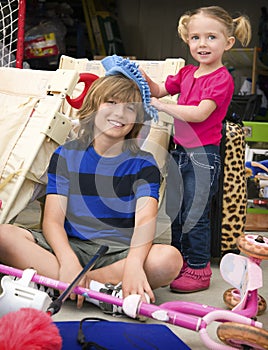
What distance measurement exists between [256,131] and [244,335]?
180 cm

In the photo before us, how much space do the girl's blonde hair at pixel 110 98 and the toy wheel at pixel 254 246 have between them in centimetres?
38

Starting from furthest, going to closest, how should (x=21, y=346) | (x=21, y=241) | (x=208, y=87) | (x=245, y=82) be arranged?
(x=245, y=82) < (x=208, y=87) < (x=21, y=241) < (x=21, y=346)

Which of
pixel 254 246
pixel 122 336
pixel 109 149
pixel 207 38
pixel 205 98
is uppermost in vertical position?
pixel 207 38

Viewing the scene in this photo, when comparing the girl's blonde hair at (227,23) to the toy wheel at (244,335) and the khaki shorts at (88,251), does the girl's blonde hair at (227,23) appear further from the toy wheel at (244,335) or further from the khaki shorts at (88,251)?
the toy wheel at (244,335)

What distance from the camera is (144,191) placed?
137 centimetres

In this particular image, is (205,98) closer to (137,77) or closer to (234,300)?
(137,77)

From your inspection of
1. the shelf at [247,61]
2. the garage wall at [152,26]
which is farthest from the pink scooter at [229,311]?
the garage wall at [152,26]

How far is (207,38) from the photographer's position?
59.5 inches

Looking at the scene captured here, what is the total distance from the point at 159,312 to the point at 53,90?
798mm

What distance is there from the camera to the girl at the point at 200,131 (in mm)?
1480

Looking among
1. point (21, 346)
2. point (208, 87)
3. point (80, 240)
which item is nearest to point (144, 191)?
point (80, 240)

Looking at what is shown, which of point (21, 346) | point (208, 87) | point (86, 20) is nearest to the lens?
point (21, 346)

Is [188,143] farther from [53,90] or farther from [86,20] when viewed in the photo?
[86,20]

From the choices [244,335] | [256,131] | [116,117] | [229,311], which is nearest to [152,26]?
[256,131]
